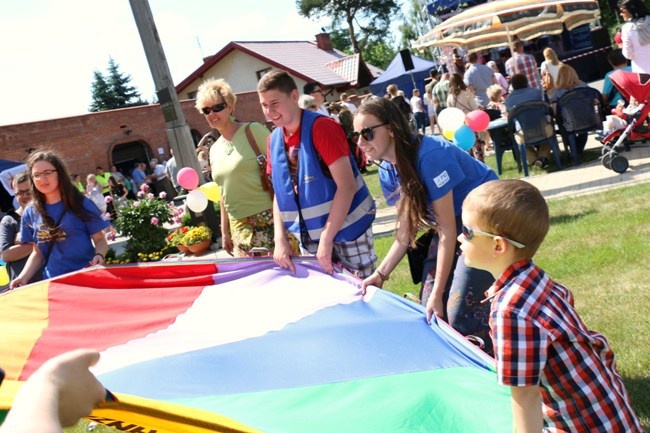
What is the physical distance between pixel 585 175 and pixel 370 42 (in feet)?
217

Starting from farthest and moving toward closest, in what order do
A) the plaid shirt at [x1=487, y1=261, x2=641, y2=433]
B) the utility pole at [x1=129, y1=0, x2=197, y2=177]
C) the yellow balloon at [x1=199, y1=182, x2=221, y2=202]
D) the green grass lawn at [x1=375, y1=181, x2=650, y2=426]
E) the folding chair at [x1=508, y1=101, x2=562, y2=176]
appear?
the utility pole at [x1=129, y1=0, x2=197, y2=177]
the folding chair at [x1=508, y1=101, x2=562, y2=176]
the yellow balloon at [x1=199, y1=182, x2=221, y2=202]
the green grass lawn at [x1=375, y1=181, x2=650, y2=426]
the plaid shirt at [x1=487, y1=261, x2=641, y2=433]

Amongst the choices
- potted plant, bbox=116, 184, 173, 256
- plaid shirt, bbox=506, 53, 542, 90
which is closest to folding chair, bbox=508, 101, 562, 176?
plaid shirt, bbox=506, 53, 542, 90

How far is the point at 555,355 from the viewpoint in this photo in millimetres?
2254

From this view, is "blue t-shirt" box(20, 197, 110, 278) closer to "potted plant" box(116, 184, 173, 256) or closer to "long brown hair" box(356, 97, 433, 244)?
"long brown hair" box(356, 97, 433, 244)

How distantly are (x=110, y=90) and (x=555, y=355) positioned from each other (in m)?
67.1

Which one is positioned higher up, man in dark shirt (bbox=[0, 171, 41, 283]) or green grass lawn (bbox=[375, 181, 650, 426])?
man in dark shirt (bbox=[0, 171, 41, 283])

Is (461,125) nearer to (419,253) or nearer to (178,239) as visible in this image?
(419,253)

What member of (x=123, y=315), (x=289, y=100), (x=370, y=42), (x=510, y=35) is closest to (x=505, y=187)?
(x=289, y=100)

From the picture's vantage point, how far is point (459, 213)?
3695mm

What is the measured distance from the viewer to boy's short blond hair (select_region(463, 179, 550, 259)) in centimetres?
233

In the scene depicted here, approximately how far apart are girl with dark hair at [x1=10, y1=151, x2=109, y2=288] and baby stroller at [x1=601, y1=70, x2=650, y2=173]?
6719 millimetres

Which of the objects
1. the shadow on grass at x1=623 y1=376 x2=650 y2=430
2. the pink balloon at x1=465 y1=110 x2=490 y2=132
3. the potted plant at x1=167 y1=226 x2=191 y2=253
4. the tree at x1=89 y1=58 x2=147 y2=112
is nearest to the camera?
the shadow on grass at x1=623 y1=376 x2=650 y2=430

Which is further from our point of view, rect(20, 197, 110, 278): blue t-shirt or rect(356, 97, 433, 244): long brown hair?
rect(20, 197, 110, 278): blue t-shirt

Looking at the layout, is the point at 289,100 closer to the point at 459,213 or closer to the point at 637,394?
the point at 459,213
